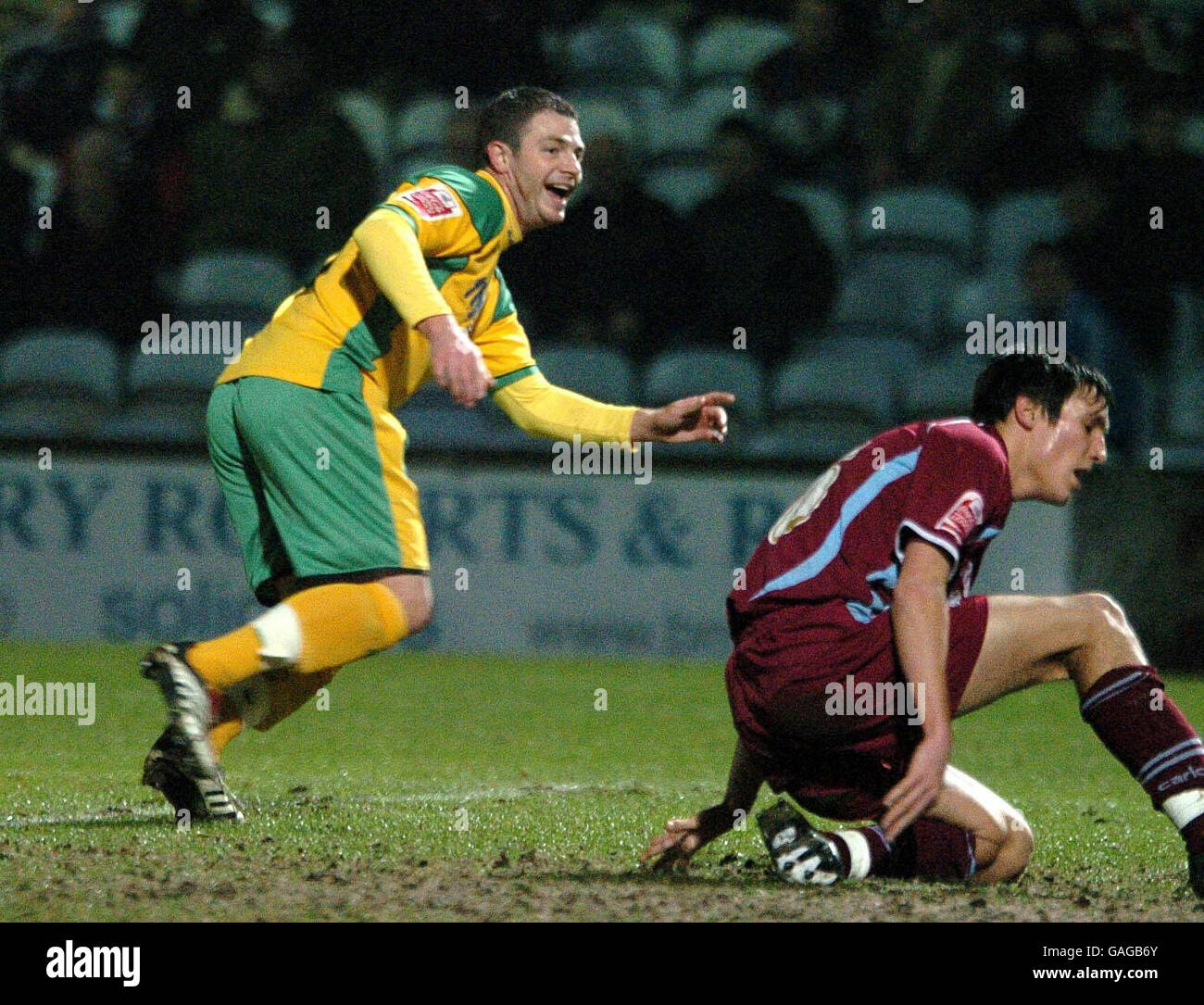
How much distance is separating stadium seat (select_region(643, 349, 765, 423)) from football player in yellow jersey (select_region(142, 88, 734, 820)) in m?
5.65

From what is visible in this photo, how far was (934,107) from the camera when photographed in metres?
11.4

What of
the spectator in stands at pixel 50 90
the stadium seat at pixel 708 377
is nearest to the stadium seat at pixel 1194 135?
the stadium seat at pixel 708 377

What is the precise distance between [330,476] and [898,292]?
7.35 metres

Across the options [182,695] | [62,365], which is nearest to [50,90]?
[62,365]

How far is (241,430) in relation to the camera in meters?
4.48

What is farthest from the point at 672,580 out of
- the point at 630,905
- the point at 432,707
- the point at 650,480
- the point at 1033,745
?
the point at 630,905

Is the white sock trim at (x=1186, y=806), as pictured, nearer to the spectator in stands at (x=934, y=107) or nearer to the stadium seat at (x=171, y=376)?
the stadium seat at (x=171, y=376)

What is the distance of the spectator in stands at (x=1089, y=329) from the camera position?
970 cm

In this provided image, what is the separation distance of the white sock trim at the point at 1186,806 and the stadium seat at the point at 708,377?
6.75 m

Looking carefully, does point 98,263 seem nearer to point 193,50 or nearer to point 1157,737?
point 193,50

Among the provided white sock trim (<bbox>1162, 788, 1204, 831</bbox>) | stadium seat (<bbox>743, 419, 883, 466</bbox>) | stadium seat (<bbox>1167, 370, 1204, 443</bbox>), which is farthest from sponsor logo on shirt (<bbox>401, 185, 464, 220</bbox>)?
stadium seat (<bbox>1167, 370, 1204, 443</bbox>)

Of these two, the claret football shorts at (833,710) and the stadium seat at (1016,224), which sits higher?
the stadium seat at (1016,224)

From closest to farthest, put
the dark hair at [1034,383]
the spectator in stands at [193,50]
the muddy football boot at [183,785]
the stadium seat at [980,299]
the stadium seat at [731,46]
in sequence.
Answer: the dark hair at [1034,383]
the muddy football boot at [183,785]
the stadium seat at [980,299]
the spectator in stands at [193,50]
the stadium seat at [731,46]

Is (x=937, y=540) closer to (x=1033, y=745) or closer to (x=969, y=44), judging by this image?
(x=1033, y=745)
